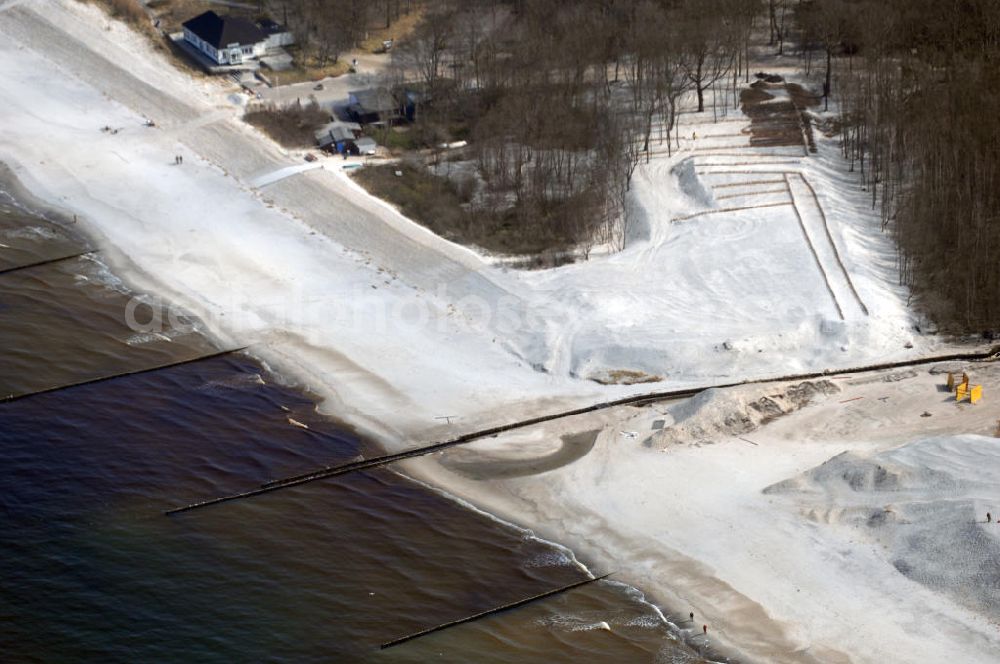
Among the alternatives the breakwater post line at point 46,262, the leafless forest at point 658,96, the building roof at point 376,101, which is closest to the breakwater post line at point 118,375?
the breakwater post line at point 46,262

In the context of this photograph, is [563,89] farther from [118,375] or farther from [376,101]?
[118,375]

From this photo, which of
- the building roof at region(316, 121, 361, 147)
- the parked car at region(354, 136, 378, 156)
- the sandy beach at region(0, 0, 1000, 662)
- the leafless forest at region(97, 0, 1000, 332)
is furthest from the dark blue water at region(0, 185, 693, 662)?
the building roof at region(316, 121, 361, 147)

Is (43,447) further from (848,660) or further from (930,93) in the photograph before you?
(930,93)

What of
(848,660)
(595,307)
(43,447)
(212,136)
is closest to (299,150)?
(212,136)

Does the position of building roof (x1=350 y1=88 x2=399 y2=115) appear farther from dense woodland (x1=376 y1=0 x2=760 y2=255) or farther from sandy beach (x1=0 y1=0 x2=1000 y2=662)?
sandy beach (x1=0 y1=0 x2=1000 y2=662)

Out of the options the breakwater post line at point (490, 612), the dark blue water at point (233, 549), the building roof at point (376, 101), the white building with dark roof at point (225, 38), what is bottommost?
the breakwater post line at point (490, 612)

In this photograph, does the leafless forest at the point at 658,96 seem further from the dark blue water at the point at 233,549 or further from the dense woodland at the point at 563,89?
the dark blue water at the point at 233,549

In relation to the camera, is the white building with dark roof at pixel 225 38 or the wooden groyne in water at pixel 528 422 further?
the white building with dark roof at pixel 225 38
